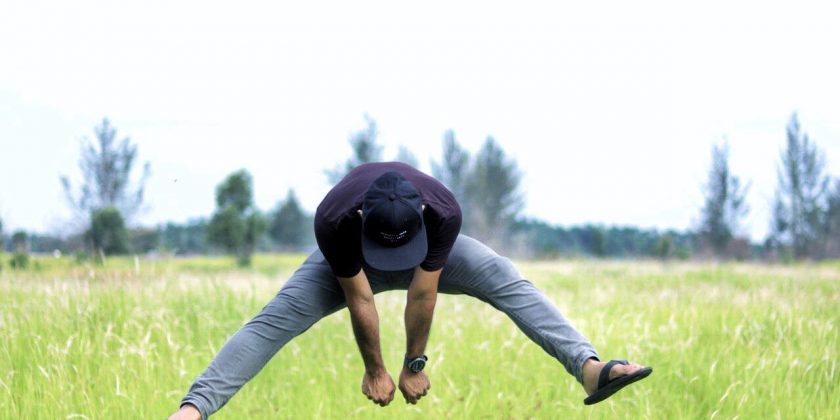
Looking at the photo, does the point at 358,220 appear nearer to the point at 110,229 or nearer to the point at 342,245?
the point at 342,245

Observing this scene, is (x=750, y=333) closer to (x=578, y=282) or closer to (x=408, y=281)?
(x=408, y=281)

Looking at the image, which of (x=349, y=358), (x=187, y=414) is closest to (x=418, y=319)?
(x=187, y=414)

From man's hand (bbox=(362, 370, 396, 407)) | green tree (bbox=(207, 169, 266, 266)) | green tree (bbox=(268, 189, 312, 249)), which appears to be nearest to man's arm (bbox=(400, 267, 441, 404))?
man's hand (bbox=(362, 370, 396, 407))

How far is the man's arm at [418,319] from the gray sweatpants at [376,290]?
22 cm

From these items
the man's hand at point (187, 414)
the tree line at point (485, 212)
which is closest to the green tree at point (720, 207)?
the tree line at point (485, 212)

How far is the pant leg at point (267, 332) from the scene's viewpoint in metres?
4.01

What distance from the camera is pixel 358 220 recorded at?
3910 mm

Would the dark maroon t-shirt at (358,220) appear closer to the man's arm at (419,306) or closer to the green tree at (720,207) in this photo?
the man's arm at (419,306)

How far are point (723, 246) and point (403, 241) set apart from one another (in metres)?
40.6

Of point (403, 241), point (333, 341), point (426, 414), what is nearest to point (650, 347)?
point (426, 414)

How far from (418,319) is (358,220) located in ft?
2.63

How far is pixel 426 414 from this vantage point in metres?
5.23

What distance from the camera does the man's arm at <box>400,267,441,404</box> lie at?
4.23m

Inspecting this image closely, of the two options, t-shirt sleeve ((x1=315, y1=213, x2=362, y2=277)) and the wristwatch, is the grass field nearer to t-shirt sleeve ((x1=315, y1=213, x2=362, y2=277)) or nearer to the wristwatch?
the wristwatch
